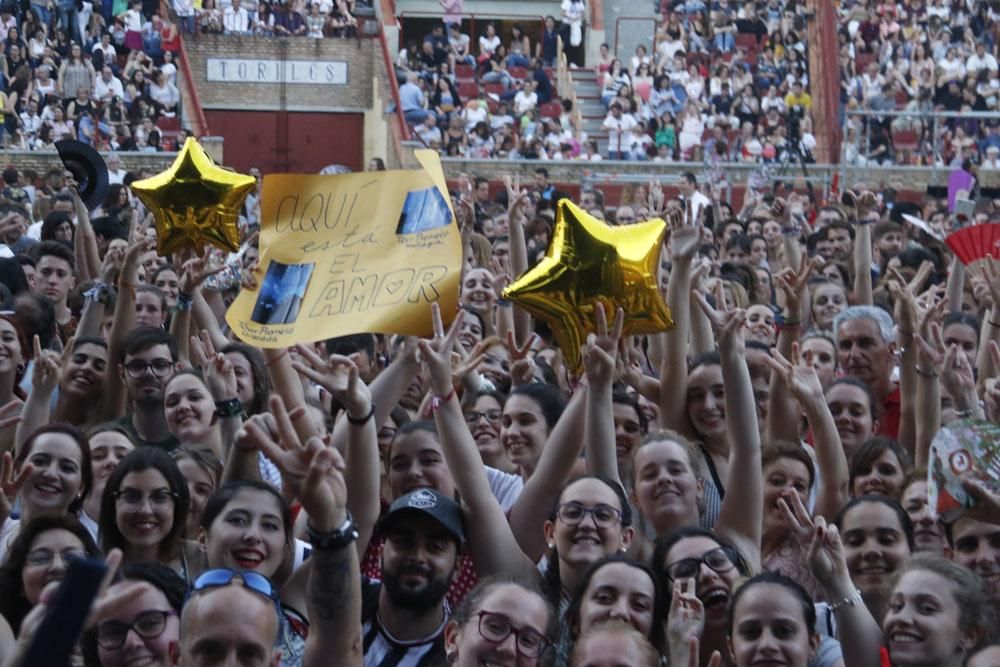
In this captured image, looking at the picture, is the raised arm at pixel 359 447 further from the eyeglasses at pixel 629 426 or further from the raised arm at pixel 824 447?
the raised arm at pixel 824 447

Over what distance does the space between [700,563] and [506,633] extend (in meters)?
0.76

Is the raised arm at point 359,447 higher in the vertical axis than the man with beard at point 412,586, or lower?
higher

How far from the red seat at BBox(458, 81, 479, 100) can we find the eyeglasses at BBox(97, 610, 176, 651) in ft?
72.7

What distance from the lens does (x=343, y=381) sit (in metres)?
5.42

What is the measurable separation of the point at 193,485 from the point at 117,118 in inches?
678

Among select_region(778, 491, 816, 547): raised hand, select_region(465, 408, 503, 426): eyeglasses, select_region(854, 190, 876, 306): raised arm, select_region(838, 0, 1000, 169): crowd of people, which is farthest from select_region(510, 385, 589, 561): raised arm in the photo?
select_region(838, 0, 1000, 169): crowd of people

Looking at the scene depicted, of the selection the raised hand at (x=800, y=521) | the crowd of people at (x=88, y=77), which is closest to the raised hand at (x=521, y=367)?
the raised hand at (x=800, y=521)

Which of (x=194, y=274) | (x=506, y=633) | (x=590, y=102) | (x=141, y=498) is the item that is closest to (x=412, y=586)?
(x=506, y=633)

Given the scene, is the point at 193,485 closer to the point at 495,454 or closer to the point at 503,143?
the point at 495,454

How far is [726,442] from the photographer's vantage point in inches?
259

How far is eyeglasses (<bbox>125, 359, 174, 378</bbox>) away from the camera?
6918mm

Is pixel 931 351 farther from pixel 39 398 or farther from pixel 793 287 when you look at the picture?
pixel 39 398

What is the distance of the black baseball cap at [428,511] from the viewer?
504cm

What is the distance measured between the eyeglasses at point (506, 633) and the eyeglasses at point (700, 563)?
610 millimetres
